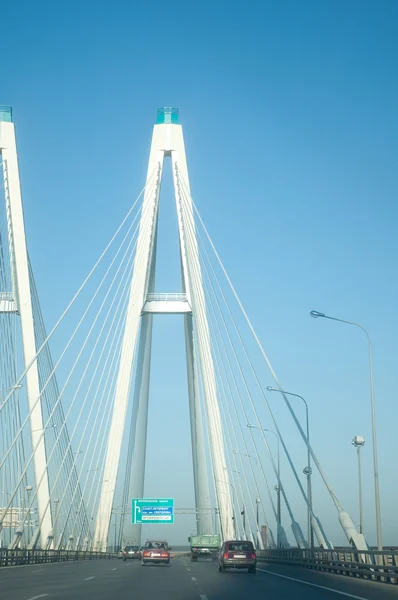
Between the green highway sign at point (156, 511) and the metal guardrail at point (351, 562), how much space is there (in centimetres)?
2905

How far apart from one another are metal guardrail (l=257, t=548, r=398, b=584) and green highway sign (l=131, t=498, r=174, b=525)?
29047 millimetres

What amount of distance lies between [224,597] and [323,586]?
6771 millimetres

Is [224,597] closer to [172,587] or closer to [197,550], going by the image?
[172,587]

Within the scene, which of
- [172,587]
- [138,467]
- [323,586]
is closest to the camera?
[172,587]

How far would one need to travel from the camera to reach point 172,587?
886 inches

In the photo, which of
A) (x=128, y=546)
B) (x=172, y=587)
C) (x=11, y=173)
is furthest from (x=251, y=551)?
(x=128, y=546)

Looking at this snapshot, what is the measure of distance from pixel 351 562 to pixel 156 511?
4698 centimetres

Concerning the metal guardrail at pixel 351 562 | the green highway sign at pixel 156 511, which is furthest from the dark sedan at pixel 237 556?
the green highway sign at pixel 156 511

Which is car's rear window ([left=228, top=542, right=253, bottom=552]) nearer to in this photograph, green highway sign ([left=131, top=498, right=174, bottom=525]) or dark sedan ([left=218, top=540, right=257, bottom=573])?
dark sedan ([left=218, top=540, right=257, bottom=573])

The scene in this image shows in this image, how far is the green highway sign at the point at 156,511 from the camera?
74812 millimetres

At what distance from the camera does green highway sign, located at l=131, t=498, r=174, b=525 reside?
74812mm

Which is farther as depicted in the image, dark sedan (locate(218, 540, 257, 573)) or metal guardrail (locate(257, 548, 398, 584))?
dark sedan (locate(218, 540, 257, 573))

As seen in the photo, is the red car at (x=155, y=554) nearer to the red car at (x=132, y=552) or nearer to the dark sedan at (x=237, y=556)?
the dark sedan at (x=237, y=556)

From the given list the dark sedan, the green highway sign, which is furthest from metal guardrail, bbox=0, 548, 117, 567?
the green highway sign
